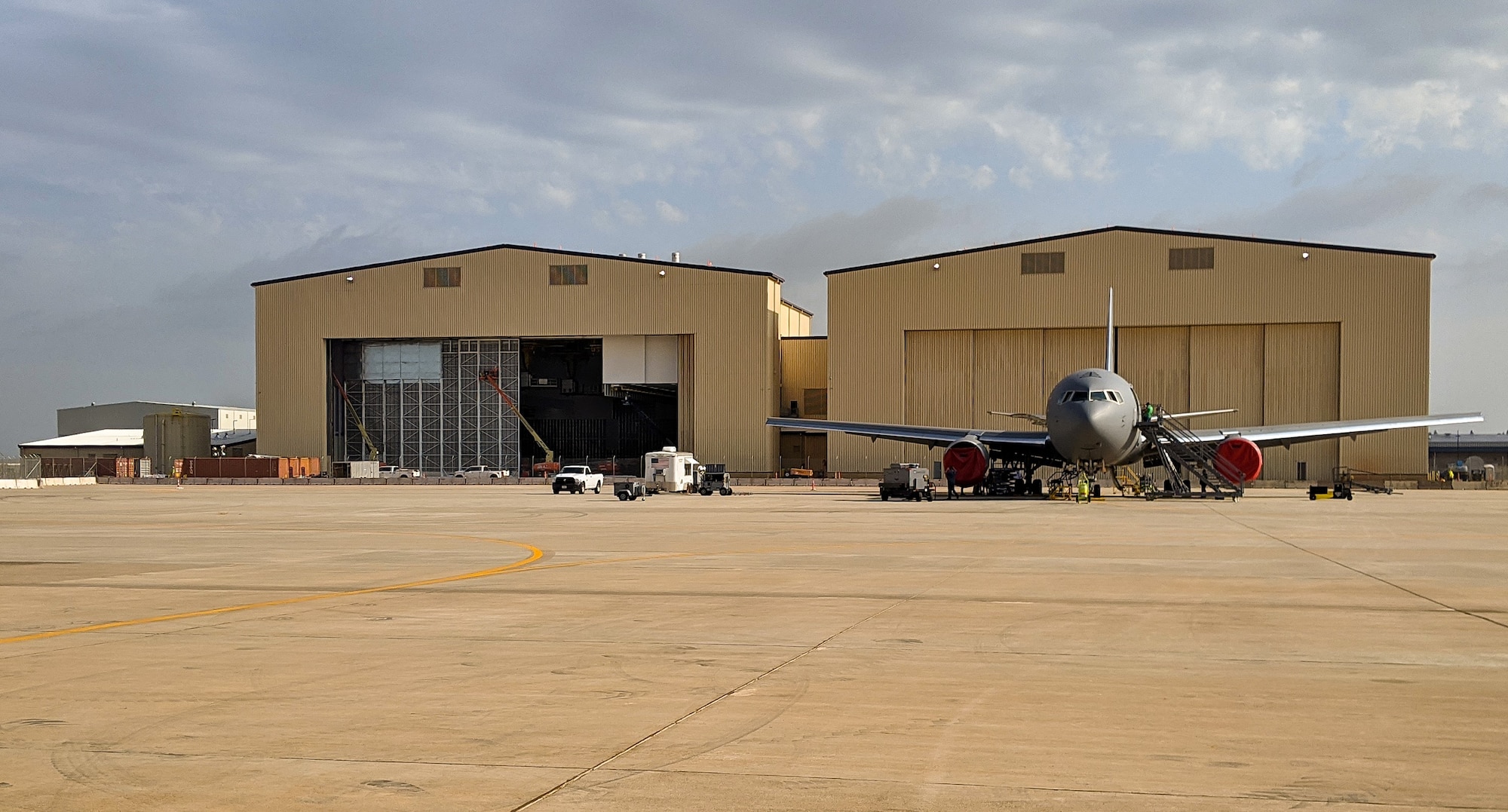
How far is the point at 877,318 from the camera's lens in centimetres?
8019

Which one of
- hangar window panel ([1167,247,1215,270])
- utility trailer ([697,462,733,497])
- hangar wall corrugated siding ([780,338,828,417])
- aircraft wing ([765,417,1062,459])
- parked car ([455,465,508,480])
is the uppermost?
hangar window panel ([1167,247,1215,270])

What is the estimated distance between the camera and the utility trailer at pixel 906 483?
51156 mm

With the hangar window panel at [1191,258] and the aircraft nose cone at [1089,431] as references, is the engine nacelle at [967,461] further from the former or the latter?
the hangar window panel at [1191,258]

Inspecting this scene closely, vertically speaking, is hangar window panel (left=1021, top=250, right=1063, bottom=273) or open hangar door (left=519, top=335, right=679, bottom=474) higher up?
hangar window panel (left=1021, top=250, right=1063, bottom=273)

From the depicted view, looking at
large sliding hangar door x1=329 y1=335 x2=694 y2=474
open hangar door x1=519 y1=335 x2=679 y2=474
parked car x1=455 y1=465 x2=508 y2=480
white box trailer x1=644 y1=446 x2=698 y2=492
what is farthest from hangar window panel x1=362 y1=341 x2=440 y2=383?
white box trailer x1=644 y1=446 x2=698 y2=492

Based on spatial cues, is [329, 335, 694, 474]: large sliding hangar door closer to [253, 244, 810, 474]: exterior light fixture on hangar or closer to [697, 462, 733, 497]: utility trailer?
[253, 244, 810, 474]: exterior light fixture on hangar

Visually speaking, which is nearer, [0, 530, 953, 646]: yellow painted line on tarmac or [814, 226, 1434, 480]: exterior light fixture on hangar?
[0, 530, 953, 646]: yellow painted line on tarmac

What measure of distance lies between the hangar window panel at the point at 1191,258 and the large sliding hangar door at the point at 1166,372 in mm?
3785

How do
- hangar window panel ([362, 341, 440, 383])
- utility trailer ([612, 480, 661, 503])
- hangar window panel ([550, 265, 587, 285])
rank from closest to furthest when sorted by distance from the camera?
utility trailer ([612, 480, 661, 503])
hangar window panel ([550, 265, 587, 285])
hangar window panel ([362, 341, 440, 383])

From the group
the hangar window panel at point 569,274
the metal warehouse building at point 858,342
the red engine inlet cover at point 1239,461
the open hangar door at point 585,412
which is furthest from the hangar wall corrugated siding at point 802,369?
the red engine inlet cover at point 1239,461

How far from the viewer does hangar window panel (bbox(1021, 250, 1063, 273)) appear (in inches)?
3019

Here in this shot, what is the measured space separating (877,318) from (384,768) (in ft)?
244

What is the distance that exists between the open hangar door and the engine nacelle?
164 feet

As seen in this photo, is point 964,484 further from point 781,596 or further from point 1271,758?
point 1271,758
